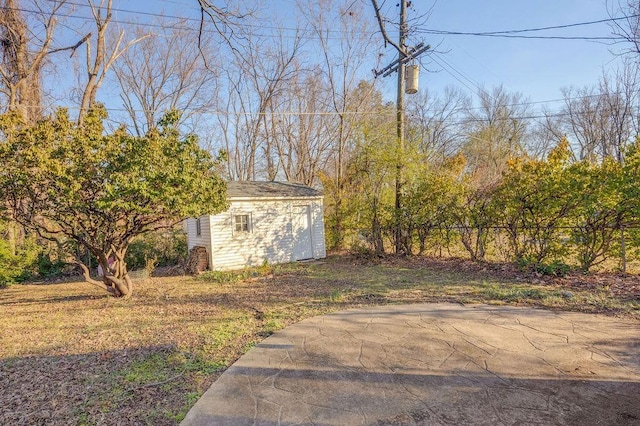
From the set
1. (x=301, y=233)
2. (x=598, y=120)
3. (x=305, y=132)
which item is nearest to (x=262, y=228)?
(x=301, y=233)

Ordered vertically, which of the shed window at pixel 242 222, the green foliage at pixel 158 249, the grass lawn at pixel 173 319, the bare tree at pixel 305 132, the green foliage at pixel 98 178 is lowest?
the grass lawn at pixel 173 319

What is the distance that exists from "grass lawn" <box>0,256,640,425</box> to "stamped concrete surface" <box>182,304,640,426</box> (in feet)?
1.45

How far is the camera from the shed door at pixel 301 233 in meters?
11.7

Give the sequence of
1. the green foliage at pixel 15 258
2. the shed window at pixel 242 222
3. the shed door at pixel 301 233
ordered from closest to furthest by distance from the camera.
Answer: the green foliage at pixel 15 258 → the shed window at pixel 242 222 → the shed door at pixel 301 233

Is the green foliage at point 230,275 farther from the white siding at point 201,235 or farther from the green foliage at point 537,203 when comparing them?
the green foliage at point 537,203

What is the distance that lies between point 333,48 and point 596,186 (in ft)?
39.2

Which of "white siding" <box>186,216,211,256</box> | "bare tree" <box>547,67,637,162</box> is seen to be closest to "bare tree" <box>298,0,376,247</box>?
"white siding" <box>186,216,211,256</box>

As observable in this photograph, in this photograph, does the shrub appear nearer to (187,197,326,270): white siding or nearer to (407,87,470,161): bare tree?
(187,197,326,270): white siding

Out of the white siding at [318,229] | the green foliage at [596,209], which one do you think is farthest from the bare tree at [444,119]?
the green foliage at [596,209]

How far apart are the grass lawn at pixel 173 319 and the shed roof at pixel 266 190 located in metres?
2.65

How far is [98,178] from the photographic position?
564cm

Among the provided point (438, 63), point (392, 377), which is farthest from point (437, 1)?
point (392, 377)

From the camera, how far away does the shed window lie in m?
10.7

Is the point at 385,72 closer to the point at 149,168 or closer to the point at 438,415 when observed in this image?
the point at 149,168
